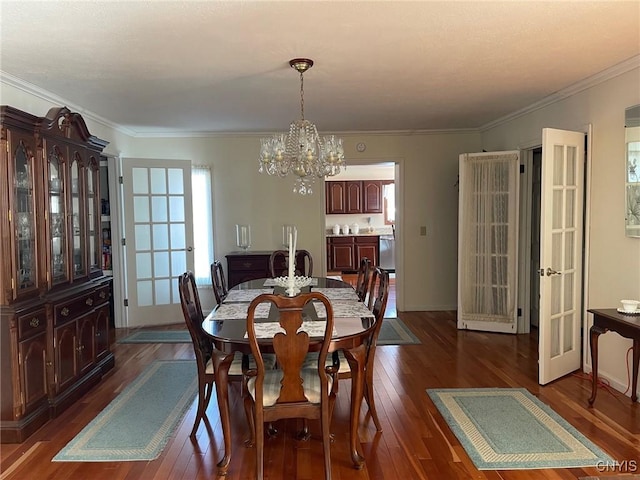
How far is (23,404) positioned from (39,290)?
2.37 ft

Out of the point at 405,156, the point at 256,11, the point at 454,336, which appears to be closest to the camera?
the point at 256,11

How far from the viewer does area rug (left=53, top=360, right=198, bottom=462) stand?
255 cm

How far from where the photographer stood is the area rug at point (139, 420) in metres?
2.55

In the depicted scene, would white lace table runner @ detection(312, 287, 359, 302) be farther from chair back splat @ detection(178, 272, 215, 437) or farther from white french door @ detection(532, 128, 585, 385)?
white french door @ detection(532, 128, 585, 385)

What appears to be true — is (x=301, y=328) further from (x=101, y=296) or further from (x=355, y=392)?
(x=101, y=296)

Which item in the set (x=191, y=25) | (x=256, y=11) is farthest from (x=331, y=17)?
(x=191, y=25)

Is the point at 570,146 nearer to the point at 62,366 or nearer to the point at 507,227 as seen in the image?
the point at 507,227

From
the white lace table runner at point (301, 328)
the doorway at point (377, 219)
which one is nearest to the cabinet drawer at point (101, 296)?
the white lace table runner at point (301, 328)

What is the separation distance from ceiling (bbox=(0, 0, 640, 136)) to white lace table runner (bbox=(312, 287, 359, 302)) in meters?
1.66

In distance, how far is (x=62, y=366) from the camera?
3.14m

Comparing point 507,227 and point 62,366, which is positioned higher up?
point 507,227

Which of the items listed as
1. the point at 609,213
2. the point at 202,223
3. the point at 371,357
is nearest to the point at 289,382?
the point at 371,357

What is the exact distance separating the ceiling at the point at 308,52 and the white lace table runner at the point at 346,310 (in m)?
1.65

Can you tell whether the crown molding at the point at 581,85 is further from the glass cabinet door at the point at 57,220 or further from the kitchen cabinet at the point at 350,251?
the kitchen cabinet at the point at 350,251
